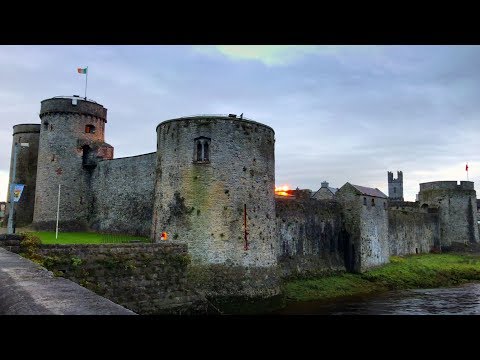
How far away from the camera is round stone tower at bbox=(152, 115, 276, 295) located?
19.7 metres

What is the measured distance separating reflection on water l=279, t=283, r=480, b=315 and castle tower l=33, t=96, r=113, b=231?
17175 mm

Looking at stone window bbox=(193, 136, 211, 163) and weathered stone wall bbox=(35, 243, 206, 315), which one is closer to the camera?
weathered stone wall bbox=(35, 243, 206, 315)

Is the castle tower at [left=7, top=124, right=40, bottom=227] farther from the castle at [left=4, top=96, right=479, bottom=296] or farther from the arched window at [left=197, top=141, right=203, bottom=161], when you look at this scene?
the arched window at [left=197, top=141, right=203, bottom=161]

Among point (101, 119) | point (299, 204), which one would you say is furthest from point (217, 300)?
point (101, 119)

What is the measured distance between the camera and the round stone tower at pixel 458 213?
49.8 m

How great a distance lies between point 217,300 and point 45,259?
9.23 meters

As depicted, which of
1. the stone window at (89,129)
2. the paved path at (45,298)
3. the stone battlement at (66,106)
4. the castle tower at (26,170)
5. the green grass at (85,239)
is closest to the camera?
the paved path at (45,298)

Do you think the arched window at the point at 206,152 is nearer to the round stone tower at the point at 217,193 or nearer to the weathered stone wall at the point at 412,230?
the round stone tower at the point at 217,193

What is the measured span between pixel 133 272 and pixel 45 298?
8816 mm

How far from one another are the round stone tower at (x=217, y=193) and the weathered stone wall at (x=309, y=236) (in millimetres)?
5952

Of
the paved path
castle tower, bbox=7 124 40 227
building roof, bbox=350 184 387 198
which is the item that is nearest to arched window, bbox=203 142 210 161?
the paved path

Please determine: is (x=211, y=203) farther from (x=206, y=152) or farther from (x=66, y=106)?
(x=66, y=106)

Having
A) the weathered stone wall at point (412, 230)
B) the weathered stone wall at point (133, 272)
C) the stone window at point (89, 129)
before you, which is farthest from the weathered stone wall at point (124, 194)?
the weathered stone wall at point (412, 230)
